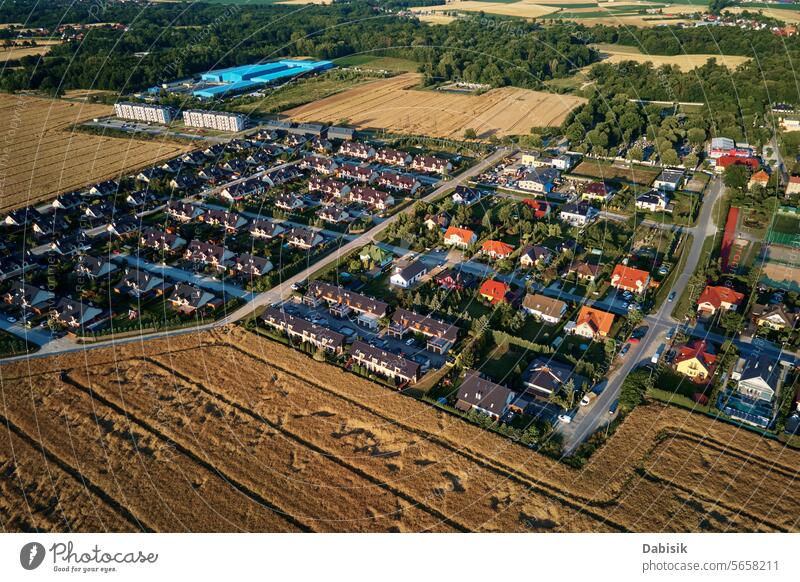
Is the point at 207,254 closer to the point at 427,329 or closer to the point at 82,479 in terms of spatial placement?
the point at 427,329

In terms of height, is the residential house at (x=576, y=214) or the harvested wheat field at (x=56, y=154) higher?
the harvested wheat field at (x=56, y=154)

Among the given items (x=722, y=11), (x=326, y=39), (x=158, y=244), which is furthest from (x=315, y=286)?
(x=722, y=11)

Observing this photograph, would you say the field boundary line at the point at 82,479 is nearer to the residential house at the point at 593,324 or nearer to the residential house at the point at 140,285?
the residential house at the point at 140,285

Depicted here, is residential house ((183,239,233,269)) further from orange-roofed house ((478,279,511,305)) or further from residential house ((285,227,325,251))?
orange-roofed house ((478,279,511,305))

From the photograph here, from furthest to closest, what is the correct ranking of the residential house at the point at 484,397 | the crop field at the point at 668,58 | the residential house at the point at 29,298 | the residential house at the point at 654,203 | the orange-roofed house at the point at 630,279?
the crop field at the point at 668,58
the residential house at the point at 654,203
the orange-roofed house at the point at 630,279
the residential house at the point at 29,298
the residential house at the point at 484,397

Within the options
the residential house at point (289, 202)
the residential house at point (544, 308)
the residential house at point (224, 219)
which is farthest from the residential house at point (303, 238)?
the residential house at point (544, 308)

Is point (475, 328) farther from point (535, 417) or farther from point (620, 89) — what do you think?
point (620, 89)

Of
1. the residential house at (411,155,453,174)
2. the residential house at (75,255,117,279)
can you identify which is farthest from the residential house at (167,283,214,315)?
the residential house at (411,155,453,174)
